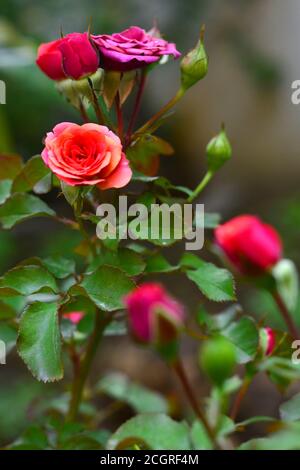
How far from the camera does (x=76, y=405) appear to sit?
0.76m

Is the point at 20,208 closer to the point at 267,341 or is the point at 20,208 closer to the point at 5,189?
the point at 5,189

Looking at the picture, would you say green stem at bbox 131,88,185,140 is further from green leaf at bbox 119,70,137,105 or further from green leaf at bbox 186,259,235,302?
green leaf at bbox 186,259,235,302

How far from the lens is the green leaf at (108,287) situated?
60 cm

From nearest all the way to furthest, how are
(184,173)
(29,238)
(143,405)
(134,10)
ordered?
1. (143,405)
2. (29,238)
3. (134,10)
4. (184,173)

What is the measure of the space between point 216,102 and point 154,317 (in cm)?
313

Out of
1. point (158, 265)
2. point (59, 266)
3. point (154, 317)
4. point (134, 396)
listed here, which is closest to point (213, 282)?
point (158, 265)

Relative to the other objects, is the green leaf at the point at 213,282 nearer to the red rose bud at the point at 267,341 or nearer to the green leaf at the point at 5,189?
the red rose bud at the point at 267,341

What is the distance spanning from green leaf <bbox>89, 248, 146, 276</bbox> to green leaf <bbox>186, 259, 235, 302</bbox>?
56 millimetres

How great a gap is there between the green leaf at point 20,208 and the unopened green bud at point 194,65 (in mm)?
198

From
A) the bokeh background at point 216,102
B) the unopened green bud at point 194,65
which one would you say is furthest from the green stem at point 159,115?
the bokeh background at point 216,102

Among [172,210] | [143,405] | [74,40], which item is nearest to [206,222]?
[172,210]

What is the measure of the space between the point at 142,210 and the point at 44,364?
0.17 m

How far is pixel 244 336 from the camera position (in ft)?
2.19

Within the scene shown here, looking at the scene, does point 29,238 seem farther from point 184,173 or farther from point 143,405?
point 143,405
